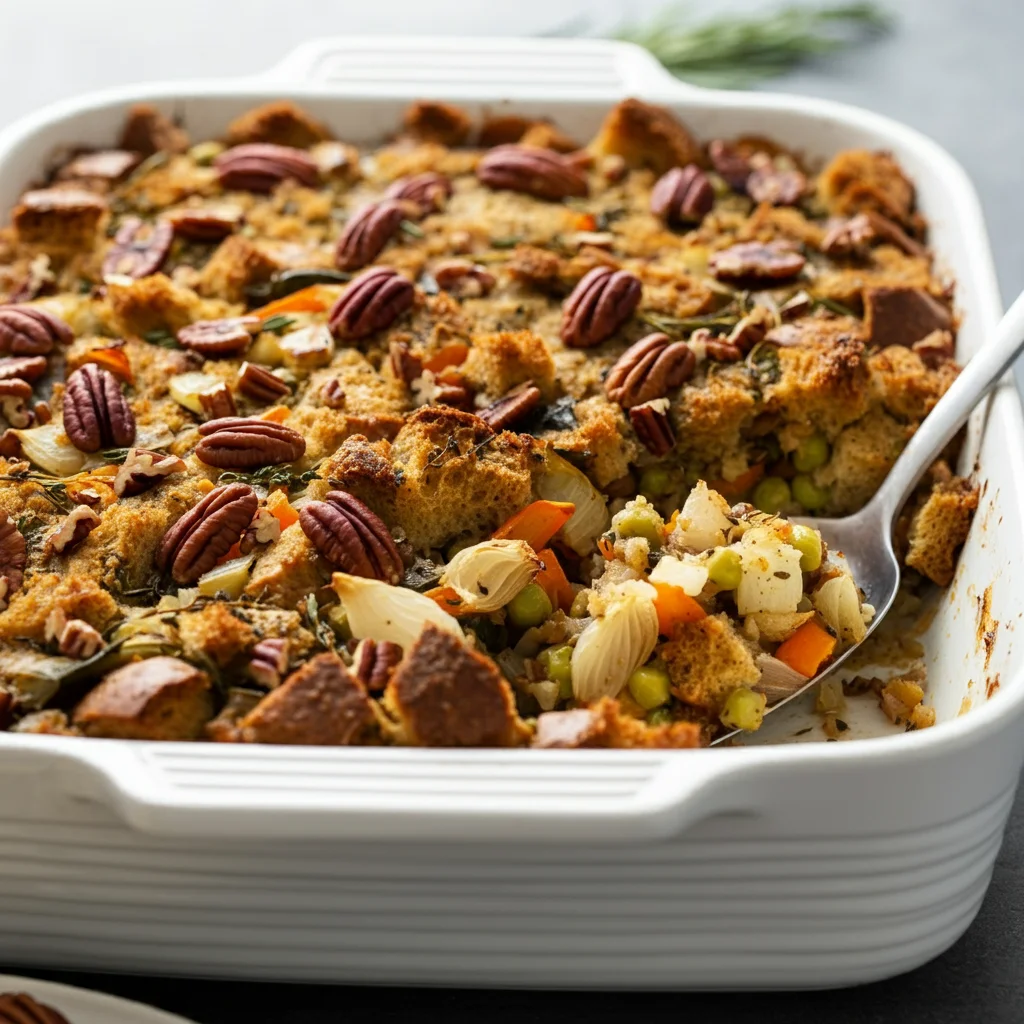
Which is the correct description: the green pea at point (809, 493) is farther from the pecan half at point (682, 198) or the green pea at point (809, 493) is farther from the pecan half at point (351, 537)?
the pecan half at point (351, 537)

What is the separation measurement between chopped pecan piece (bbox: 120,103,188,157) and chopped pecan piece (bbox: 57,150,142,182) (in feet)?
0.17

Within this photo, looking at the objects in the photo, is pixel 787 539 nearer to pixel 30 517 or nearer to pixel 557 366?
pixel 557 366

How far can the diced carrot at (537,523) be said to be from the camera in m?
2.68

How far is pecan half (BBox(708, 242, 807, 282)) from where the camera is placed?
320 cm

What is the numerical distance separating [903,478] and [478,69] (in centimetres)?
179

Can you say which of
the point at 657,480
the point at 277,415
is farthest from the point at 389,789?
the point at 657,480

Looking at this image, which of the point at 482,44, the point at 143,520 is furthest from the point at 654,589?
the point at 482,44

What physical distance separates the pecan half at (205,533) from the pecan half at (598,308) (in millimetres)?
860

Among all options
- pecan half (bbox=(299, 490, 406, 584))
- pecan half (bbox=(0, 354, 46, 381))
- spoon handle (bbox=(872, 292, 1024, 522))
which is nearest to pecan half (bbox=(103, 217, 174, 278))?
pecan half (bbox=(0, 354, 46, 381))

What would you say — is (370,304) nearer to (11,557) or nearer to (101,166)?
(11,557)

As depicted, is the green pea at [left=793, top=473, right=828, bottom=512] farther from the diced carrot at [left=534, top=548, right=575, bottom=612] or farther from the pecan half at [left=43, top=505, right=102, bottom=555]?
the pecan half at [left=43, top=505, right=102, bottom=555]

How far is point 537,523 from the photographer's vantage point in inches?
106

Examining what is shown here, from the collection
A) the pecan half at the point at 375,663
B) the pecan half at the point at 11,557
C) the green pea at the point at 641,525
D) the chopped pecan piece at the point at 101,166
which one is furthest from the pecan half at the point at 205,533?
the chopped pecan piece at the point at 101,166

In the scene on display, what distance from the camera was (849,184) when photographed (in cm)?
355
